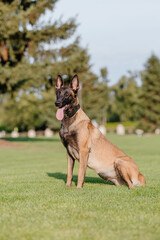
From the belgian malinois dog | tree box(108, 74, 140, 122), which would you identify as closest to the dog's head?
the belgian malinois dog

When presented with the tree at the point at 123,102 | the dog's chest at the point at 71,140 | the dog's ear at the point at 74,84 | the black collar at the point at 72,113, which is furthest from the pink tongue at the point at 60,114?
the tree at the point at 123,102

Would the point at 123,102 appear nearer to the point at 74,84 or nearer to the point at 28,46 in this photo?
the point at 28,46

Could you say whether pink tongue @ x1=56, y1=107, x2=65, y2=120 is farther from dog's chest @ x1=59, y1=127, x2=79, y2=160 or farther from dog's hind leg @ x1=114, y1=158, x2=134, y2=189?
dog's hind leg @ x1=114, y1=158, x2=134, y2=189

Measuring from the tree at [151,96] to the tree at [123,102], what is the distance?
21167 mm

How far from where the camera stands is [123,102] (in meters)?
97.8

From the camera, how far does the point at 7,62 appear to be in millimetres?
25484

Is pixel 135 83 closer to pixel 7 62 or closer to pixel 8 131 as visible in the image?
pixel 8 131

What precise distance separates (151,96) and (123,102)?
26.3 meters

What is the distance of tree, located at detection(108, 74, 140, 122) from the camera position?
9662 cm

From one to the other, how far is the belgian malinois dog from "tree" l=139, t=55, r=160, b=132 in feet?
214

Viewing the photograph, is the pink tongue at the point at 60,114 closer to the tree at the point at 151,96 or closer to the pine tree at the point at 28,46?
the pine tree at the point at 28,46

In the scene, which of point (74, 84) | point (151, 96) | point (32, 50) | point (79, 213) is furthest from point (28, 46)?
point (151, 96)

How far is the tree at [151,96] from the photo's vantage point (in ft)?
234

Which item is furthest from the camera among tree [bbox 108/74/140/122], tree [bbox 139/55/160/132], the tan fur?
tree [bbox 108/74/140/122]
